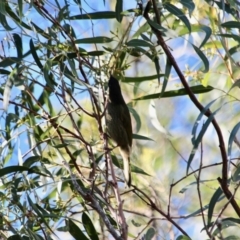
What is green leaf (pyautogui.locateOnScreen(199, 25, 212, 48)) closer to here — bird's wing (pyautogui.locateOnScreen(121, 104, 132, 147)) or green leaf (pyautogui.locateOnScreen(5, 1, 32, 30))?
green leaf (pyautogui.locateOnScreen(5, 1, 32, 30))

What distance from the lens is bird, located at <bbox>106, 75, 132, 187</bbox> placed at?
7.95 feet

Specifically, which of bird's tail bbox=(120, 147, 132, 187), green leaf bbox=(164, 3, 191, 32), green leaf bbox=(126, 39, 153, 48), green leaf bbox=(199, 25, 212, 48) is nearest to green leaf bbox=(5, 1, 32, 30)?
green leaf bbox=(126, 39, 153, 48)

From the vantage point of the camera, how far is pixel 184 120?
3.37 m

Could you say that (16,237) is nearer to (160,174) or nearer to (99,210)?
(99,210)

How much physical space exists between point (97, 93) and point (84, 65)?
11 centimetres

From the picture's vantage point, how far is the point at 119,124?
2.54 meters

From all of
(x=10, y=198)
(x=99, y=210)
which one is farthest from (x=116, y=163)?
(x=99, y=210)

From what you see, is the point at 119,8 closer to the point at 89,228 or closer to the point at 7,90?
the point at 7,90

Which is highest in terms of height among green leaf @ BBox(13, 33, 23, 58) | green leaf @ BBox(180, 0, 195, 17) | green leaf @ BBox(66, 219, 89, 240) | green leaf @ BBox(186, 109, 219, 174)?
green leaf @ BBox(180, 0, 195, 17)

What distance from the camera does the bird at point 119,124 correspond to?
242 cm

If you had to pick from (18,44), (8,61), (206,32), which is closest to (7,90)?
(8,61)

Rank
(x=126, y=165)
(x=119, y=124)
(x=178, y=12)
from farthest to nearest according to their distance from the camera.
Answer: (x=119, y=124)
(x=126, y=165)
(x=178, y=12)

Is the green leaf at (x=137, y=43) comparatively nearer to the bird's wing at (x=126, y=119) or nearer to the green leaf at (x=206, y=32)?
the green leaf at (x=206, y=32)

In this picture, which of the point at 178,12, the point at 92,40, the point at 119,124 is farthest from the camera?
the point at 119,124
